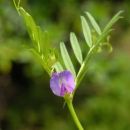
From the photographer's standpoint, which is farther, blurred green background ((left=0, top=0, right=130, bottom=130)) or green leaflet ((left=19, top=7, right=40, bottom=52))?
blurred green background ((left=0, top=0, right=130, bottom=130))

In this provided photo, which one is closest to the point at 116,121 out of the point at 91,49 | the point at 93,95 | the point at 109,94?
the point at 109,94

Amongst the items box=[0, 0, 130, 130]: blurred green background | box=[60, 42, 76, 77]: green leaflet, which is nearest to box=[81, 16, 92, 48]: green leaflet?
box=[60, 42, 76, 77]: green leaflet

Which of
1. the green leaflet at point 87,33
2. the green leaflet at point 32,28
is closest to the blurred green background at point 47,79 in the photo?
the green leaflet at point 87,33

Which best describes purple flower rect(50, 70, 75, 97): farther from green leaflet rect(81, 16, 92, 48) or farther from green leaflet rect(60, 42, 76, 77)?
green leaflet rect(81, 16, 92, 48)

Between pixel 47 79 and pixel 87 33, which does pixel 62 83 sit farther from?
pixel 47 79

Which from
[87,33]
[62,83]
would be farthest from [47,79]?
[62,83]

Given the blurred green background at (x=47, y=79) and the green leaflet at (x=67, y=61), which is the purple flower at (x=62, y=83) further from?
the blurred green background at (x=47, y=79)
